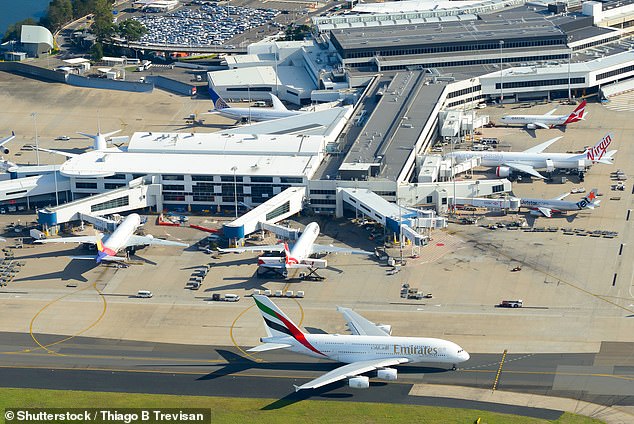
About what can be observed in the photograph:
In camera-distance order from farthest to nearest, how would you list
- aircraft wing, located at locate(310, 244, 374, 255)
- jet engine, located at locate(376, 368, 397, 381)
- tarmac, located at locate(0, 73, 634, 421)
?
aircraft wing, located at locate(310, 244, 374, 255), tarmac, located at locate(0, 73, 634, 421), jet engine, located at locate(376, 368, 397, 381)

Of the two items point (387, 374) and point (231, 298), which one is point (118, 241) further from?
point (387, 374)

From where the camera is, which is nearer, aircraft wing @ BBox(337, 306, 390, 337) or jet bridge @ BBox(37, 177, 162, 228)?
aircraft wing @ BBox(337, 306, 390, 337)

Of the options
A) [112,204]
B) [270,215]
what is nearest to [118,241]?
[112,204]

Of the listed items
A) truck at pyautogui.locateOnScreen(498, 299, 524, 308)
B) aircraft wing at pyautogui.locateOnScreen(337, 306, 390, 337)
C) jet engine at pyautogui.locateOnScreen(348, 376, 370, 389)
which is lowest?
jet engine at pyautogui.locateOnScreen(348, 376, 370, 389)

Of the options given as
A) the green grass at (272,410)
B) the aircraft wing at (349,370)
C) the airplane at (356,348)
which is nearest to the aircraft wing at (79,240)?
the green grass at (272,410)

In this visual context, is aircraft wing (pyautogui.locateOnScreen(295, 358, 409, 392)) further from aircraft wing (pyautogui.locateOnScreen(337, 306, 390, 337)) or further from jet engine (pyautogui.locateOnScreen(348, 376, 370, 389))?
aircraft wing (pyautogui.locateOnScreen(337, 306, 390, 337))

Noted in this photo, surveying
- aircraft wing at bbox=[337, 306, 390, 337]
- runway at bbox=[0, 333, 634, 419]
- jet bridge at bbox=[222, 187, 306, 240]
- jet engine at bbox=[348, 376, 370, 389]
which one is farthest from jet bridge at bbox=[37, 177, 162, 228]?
jet engine at bbox=[348, 376, 370, 389]
